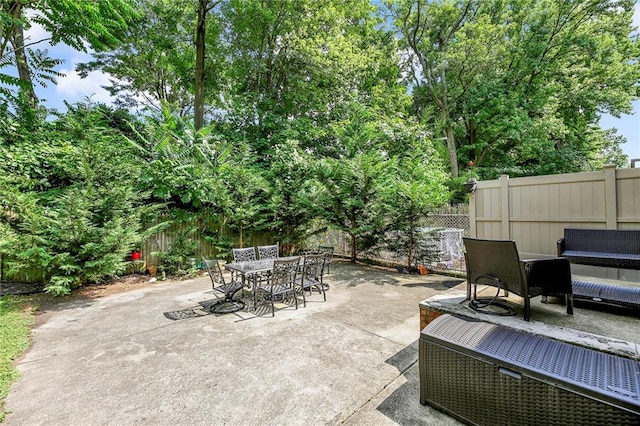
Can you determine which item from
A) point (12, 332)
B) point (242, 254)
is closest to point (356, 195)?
point (242, 254)

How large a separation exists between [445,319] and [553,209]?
4.29m

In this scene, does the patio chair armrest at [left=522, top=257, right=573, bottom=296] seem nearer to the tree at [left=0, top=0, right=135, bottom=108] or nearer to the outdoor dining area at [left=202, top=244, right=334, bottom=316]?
the outdoor dining area at [left=202, top=244, right=334, bottom=316]

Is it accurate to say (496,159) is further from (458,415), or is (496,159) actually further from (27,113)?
(27,113)

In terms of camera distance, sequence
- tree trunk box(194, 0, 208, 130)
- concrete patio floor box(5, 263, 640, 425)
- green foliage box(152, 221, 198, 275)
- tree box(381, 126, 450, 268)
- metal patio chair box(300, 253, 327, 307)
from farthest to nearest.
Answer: tree trunk box(194, 0, 208, 130), green foliage box(152, 221, 198, 275), tree box(381, 126, 450, 268), metal patio chair box(300, 253, 327, 307), concrete patio floor box(5, 263, 640, 425)

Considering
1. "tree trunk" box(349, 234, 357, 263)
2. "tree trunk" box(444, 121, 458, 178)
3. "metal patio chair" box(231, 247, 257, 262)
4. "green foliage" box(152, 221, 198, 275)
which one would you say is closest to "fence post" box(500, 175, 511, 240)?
"tree trunk" box(349, 234, 357, 263)

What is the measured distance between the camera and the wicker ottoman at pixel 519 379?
1.45 metres

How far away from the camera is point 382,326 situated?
400 centimetres

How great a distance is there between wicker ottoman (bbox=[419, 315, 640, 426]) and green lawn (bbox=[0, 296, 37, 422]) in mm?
3536

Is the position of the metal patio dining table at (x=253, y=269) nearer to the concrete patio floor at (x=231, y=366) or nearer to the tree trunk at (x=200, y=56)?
the concrete patio floor at (x=231, y=366)

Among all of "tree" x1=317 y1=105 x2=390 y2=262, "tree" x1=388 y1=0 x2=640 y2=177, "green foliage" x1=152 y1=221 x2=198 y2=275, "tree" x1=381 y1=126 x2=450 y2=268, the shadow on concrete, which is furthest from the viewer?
"tree" x1=388 y1=0 x2=640 y2=177

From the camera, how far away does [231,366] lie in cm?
302

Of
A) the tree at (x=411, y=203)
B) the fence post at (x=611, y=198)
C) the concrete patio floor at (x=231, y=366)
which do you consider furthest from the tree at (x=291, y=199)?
the fence post at (x=611, y=198)

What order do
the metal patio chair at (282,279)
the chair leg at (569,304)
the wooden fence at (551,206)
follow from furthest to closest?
the metal patio chair at (282,279)
the wooden fence at (551,206)
the chair leg at (569,304)

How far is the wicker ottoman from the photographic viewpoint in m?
1.45
